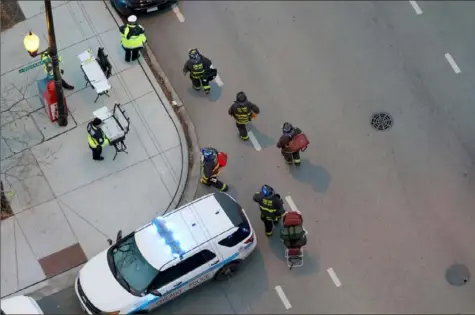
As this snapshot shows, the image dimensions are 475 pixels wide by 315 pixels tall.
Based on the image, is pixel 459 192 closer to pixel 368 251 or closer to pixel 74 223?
pixel 368 251

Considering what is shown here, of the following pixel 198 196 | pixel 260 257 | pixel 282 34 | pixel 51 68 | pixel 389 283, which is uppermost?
pixel 51 68

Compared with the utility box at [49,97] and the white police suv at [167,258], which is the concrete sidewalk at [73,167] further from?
the white police suv at [167,258]

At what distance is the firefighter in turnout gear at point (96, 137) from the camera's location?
22.7m

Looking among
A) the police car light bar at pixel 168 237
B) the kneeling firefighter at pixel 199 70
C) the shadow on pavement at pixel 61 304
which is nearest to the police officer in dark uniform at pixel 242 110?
the kneeling firefighter at pixel 199 70

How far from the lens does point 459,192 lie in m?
23.0

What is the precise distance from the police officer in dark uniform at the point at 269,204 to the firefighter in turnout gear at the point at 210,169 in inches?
48.2

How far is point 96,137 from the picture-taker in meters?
22.7

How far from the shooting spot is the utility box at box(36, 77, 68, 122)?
23297 millimetres

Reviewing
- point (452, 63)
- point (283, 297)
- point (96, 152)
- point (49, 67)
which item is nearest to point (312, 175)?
point (283, 297)

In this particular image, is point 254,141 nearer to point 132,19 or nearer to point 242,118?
point 242,118

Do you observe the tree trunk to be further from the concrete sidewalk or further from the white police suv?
the white police suv

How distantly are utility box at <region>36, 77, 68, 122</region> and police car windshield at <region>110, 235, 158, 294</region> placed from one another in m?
4.28

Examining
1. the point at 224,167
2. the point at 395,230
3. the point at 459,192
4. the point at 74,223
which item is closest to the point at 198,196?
the point at 224,167

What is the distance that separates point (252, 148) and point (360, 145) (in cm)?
266
